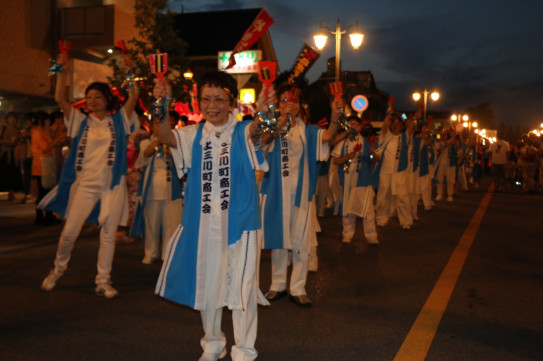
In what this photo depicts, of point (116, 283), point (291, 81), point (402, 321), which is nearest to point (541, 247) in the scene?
point (402, 321)

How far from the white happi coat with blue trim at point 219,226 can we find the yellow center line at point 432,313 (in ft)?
4.35

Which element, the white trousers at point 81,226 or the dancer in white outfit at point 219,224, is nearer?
the dancer in white outfit at point 219,224

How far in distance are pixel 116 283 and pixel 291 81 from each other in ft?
9.46

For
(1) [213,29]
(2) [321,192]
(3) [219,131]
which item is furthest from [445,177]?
(1) [213,29]

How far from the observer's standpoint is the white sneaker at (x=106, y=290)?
5.36m

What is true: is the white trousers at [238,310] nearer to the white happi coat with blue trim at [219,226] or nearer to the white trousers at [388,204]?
the white happi coat with blue trim at [219,226]

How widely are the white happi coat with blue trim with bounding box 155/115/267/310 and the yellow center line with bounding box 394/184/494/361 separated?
1.33m

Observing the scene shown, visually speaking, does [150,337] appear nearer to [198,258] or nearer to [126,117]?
[198,258]

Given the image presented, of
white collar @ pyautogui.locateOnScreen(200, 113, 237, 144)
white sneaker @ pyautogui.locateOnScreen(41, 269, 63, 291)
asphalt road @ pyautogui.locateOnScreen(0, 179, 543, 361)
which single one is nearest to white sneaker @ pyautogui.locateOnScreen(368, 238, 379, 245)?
asphalt road @ pyautogui.locateOnScreen(0, 179, 543, 361)

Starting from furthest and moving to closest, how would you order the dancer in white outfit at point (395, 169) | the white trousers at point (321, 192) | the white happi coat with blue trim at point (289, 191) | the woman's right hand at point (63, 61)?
1. the white trousers at point (321, 192)
2. the dancer in white outfit at point (395, 169)
3. the woman's right hand at point (63, 61)
4. the white happi coat with blue trim at point (289, 191)

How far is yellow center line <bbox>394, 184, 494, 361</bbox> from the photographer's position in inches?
156

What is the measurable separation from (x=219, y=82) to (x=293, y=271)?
241 cm

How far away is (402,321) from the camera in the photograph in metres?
4.69

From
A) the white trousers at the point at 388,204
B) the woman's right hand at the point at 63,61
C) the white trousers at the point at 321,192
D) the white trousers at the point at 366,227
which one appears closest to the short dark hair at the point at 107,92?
the woman's right hand at the point at 63,61
